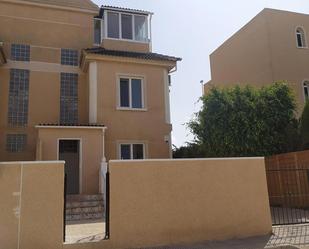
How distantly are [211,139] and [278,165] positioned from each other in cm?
301

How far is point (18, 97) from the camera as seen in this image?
17.2m

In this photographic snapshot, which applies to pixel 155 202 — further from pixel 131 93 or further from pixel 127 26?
pixel 127 26

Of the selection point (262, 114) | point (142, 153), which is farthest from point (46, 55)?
point (262, 114)

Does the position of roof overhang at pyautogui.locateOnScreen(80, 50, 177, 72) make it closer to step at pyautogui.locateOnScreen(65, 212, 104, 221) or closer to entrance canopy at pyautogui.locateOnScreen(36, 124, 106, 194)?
entrance canopy at pyautogui.locateOnScreen(36, 124, 106, 194)

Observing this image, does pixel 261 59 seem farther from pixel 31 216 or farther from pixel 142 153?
pixel 31 216

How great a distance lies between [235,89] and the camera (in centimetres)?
1619

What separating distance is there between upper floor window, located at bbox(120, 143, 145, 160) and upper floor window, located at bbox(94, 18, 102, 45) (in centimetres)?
650

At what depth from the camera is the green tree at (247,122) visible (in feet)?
50.2

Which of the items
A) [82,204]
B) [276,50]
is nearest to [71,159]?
[82,204]

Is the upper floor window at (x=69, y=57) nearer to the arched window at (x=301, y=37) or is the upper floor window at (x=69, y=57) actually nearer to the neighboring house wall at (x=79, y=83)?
the neighboring house wall at (x=79, y=83)

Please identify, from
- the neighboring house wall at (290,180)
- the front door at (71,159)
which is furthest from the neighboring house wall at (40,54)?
the neighboring house wall at (290,180)

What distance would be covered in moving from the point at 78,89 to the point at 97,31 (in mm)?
4084

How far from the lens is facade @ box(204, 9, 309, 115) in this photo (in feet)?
71.4

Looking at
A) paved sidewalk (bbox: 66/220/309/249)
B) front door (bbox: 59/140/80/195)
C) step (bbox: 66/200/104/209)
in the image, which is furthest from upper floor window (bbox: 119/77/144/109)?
paved sidewalk (bbox: 66/220/309/249)
